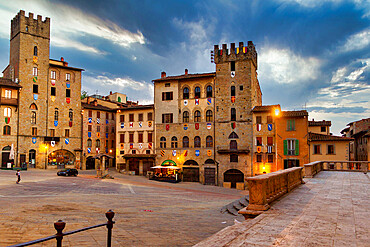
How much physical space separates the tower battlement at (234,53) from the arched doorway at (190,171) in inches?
692

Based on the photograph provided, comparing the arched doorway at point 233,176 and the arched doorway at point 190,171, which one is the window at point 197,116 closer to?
the arched doorway at point 190,171

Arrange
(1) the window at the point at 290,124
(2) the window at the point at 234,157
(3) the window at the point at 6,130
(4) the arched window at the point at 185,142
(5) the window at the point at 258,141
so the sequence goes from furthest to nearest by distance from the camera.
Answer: (4) the arched window at the point at 185,142
(3) the window at the point at 6,130
(2) the window at the point at 234,157
(5) the window at the point at 258,141
(1) the window at the point at 290,124

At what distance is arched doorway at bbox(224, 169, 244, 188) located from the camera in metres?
45.9

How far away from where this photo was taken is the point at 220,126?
47625 millimetres

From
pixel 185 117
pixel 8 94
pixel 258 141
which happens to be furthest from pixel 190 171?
pixel 8 94

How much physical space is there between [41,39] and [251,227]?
54.5m

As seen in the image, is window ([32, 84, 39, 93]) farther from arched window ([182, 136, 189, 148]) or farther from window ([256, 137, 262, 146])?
window ([256, 137, 262, 146])

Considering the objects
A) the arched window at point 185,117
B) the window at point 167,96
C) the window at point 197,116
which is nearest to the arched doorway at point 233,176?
the window at point 197,116

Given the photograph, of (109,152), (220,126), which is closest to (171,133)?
(220,126)

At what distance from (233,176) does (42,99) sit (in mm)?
34868

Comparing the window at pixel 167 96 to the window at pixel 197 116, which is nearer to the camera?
the window at pixel 197 116

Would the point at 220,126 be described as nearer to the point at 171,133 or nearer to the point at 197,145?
the point at 197,145

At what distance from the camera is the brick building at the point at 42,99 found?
4862 centimetres

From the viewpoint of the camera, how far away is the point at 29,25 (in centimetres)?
5047
